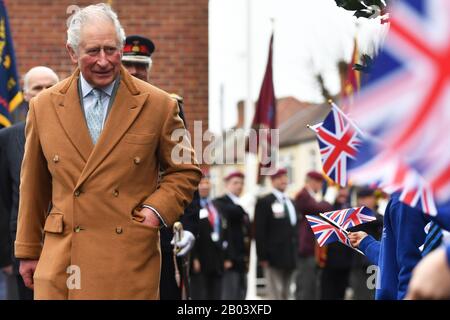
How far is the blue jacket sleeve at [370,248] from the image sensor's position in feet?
16.1

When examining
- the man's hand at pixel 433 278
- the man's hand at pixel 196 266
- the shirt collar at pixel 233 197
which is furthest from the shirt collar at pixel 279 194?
the man's hand at pixel 433 278

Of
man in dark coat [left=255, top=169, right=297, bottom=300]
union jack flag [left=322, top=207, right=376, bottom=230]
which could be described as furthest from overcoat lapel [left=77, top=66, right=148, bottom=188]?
man in dark coat [left=255, top=169, right=297, bottom=300]

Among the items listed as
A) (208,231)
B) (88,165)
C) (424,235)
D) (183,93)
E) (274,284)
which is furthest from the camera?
(274,284)

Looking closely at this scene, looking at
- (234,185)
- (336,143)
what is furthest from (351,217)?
(234,185)

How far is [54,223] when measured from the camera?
188 inches

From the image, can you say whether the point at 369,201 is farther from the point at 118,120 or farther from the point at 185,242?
the point at 118,120

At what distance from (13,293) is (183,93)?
4.18m

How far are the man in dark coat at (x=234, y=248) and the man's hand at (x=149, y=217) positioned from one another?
10.1 meters

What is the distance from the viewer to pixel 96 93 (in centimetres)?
494

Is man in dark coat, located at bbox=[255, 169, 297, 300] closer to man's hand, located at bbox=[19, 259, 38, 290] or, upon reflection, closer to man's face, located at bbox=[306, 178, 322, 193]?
man's face, located at bbox=[306, 178, 322, 193]

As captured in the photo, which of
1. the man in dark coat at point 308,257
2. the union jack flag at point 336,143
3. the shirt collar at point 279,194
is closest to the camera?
the union jack flag at point 336,143

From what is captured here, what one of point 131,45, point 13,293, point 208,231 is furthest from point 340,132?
point 208,231

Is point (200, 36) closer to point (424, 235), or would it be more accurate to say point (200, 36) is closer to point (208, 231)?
point (208, 231)

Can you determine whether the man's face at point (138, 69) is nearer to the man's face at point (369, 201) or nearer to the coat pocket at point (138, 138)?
the coat pocket at point (138, 138)
